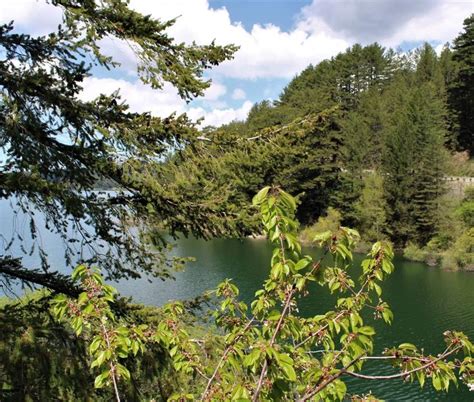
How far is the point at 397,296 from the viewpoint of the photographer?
25234mm

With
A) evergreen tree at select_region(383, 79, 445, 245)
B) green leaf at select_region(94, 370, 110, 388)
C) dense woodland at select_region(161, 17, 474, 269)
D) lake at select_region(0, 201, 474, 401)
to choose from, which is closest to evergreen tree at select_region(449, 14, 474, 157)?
dense woodland at select_region(161, 17, 474, 269)

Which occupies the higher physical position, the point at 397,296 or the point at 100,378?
the point at 100,378

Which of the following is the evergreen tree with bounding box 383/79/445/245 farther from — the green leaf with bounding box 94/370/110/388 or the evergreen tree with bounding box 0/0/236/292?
the green leaf with bounding box 94/370/110/388

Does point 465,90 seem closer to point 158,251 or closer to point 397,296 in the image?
point 397,296

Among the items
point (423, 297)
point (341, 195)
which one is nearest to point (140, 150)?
point (423, 297)

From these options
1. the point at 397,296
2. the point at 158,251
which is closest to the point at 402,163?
the point at 397,296

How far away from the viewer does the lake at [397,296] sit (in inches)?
587

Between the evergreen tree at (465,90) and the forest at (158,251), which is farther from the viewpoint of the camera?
the evergreen tree at (465,90)

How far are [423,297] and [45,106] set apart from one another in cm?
2386

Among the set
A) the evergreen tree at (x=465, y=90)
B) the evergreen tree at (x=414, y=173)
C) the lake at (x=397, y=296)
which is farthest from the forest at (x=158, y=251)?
the evergreen tree at (x=465, y=90)

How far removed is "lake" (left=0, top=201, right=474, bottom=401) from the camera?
48.9 ft

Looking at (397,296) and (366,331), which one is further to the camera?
(397,296)

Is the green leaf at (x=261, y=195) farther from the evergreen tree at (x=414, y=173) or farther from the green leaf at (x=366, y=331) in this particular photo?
the evergreen tree at (x=414, y=173)

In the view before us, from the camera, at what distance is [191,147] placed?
18.4ft
